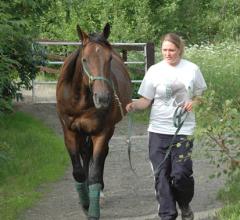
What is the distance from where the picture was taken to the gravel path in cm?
711

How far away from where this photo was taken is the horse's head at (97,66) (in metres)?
6.15

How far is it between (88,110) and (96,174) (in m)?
0.70

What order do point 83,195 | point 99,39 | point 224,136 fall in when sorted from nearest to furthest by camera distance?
point 224,136 → point 99,39 → point 83,195

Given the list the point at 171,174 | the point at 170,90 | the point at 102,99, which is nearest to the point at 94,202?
the point at 171,174

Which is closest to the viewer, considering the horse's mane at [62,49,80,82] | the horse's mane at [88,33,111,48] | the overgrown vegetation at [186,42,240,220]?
the overgrown vegetation at [186,42,240,220]

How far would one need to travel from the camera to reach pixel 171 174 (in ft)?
19.7

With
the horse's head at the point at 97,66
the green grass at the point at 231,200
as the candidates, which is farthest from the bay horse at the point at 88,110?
the green grass at the point at 231,200

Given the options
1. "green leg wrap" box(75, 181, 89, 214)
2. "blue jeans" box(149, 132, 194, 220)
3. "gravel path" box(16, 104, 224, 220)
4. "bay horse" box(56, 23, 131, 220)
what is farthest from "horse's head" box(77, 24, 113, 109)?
"green leg wrap" box(75, 181, 89, 214)

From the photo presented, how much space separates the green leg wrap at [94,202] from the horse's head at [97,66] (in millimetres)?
921

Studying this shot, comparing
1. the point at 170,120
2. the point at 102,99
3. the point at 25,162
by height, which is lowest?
the point at 25,162

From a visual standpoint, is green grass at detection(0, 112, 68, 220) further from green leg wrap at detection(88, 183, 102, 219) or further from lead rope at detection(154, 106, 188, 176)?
lead rope at detection(154, 106, 188, 176)

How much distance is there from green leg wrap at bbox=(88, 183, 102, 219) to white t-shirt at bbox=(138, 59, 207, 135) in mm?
943

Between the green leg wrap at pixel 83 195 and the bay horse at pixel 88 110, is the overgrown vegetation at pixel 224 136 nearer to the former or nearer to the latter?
the bay horse at pixel 88 110

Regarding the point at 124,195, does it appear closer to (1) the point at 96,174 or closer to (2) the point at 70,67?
(1) the point at 96,174
